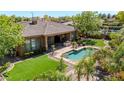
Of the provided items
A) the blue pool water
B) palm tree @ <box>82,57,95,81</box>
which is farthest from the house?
palm tree @ <box>82,57,95,81</box>

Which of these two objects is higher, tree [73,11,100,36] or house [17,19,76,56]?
tree [73,11,100,36]

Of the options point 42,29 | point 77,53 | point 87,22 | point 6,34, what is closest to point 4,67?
point 6,34

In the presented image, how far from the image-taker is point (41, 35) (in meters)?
22.8

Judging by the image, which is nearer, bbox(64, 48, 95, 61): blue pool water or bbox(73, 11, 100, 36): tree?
bbox(64, 48, 95, 61): blue pool water

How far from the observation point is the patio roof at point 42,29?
22.2 m

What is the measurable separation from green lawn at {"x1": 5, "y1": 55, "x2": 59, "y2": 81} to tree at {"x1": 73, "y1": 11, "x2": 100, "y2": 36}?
23.2 feet

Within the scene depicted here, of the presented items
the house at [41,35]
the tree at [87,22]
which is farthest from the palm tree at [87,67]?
the tree at [87,22]

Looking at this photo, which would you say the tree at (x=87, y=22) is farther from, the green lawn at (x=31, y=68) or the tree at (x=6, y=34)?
the tree at (x=6, y=34)

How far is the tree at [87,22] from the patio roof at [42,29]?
1511mm

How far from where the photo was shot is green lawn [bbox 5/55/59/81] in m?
14.9

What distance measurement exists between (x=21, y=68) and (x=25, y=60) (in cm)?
229

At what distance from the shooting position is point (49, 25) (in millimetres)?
25031

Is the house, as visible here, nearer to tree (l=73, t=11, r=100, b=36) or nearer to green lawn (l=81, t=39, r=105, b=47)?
tree (l=73, t=11, r=100, b=36)

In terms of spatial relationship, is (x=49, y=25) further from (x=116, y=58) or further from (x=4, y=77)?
(x=116, y=58)
